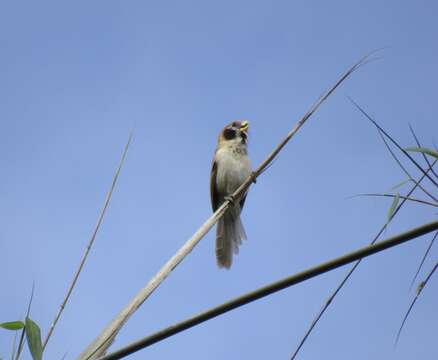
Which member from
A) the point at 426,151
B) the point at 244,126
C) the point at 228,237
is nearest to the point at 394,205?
the point at 426,151

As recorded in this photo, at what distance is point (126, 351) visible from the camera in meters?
1.06

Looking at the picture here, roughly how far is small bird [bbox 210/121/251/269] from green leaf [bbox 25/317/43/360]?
5193mm

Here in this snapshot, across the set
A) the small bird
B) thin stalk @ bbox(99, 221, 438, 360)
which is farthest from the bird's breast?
thin stalk @ bbox(99, 221, 438, 360)

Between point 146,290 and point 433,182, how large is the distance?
937 millimetres

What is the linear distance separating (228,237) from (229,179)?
777mm

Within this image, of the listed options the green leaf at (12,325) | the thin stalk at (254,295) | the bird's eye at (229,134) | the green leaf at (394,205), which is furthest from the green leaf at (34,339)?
the bird's eye at (229,134)

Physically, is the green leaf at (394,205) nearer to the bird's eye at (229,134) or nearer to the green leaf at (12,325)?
the green leaf at (12,325)

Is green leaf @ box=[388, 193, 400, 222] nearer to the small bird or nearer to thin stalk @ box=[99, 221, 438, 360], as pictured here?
thin stalk @ box=[99, 221, 438, 360]

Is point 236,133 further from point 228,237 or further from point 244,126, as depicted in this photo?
point 228,237

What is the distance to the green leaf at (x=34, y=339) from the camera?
139 cm

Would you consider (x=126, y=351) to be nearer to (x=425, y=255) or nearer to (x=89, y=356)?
(x=89, y=356)

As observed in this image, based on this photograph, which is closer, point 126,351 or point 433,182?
point 126,351

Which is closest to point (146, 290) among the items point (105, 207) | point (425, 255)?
point (105, 207)

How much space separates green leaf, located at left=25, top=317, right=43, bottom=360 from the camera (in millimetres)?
1388
